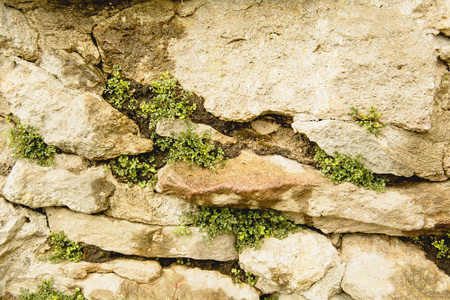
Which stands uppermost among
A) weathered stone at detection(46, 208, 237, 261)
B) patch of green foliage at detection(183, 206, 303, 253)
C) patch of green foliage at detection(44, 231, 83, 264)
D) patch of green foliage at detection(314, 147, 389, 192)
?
patch of green foliage at detection(314, 147, 389, 192)

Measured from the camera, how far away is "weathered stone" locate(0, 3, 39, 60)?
3469mm

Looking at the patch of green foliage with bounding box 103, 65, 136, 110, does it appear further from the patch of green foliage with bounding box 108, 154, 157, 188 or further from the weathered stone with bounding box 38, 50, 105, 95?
the patch of green foliage with bounding box 108, 154, 157, 188

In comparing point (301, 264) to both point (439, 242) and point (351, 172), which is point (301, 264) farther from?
point (439, 242)

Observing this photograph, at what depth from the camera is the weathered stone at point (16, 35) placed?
347 cm

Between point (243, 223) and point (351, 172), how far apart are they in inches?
66.1

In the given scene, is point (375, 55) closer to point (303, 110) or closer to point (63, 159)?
point (303, 110)

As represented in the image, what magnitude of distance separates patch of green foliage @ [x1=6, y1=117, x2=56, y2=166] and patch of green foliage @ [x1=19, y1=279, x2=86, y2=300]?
5.94 feet

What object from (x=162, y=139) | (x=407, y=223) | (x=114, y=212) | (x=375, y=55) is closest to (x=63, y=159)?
(x=114, y=212)

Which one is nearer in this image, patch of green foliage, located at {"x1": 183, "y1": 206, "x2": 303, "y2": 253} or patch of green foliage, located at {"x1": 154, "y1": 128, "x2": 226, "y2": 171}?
patch of green foliage, located at {"x1": 154, "y1": 128, "x2": 226, "y2": 171}

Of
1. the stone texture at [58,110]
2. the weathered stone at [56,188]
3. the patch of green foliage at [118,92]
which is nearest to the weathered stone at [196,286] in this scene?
the weathered stone at [56,188]

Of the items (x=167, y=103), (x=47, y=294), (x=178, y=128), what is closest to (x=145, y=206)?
(x=178, y=128)

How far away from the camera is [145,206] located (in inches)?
159

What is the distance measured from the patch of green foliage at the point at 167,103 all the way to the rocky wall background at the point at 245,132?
15 centimetres

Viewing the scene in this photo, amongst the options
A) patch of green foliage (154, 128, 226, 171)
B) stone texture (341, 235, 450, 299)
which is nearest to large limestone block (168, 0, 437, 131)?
patch of green foliage (154, 128, 226, 171)
